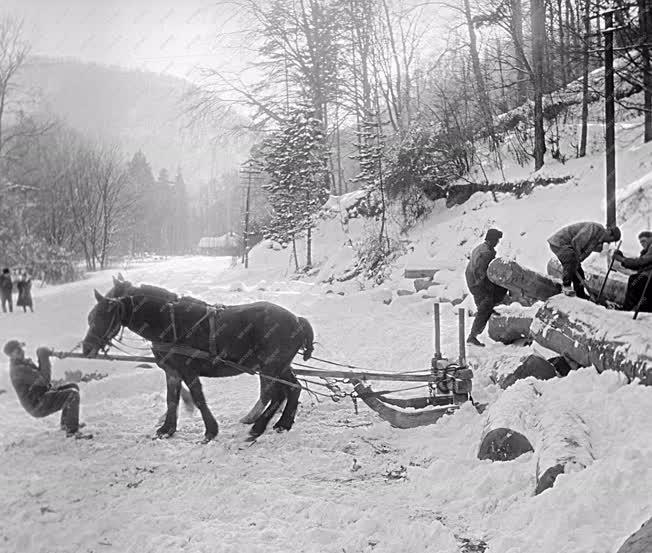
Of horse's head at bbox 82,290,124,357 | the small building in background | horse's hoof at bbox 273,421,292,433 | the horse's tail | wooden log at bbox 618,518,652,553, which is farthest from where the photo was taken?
the small building in background

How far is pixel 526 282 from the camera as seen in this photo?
797 centimetres

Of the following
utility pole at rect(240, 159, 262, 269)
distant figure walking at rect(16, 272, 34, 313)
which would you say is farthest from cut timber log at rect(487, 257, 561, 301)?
utility pole at rect(240, 159, 262, 269)

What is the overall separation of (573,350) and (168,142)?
189 meters

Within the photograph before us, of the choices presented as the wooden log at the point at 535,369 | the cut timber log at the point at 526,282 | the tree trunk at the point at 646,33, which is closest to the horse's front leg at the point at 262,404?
the wooden log at the point at 535,369

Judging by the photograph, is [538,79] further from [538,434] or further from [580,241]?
[538,434]

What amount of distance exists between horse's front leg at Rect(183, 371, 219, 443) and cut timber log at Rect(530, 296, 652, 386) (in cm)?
369

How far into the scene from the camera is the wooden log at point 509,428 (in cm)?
429

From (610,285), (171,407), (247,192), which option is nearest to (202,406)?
(171,407)

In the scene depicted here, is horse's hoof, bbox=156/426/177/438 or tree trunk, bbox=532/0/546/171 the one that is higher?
tree trunk, bbox=532/0/546/171

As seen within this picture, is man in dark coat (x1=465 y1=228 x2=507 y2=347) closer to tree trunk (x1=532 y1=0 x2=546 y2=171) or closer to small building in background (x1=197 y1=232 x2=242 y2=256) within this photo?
Answer: tree trunk (x1=532 y1=0 x2=546 y2=171)

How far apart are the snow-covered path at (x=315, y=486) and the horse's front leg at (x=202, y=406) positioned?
0.16 m

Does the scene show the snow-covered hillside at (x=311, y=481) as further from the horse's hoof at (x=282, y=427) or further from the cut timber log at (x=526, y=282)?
the cut timber log at (x=526, y=282)

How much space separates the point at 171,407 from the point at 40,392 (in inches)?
54.8

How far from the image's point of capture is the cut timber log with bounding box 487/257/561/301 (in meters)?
7.95
